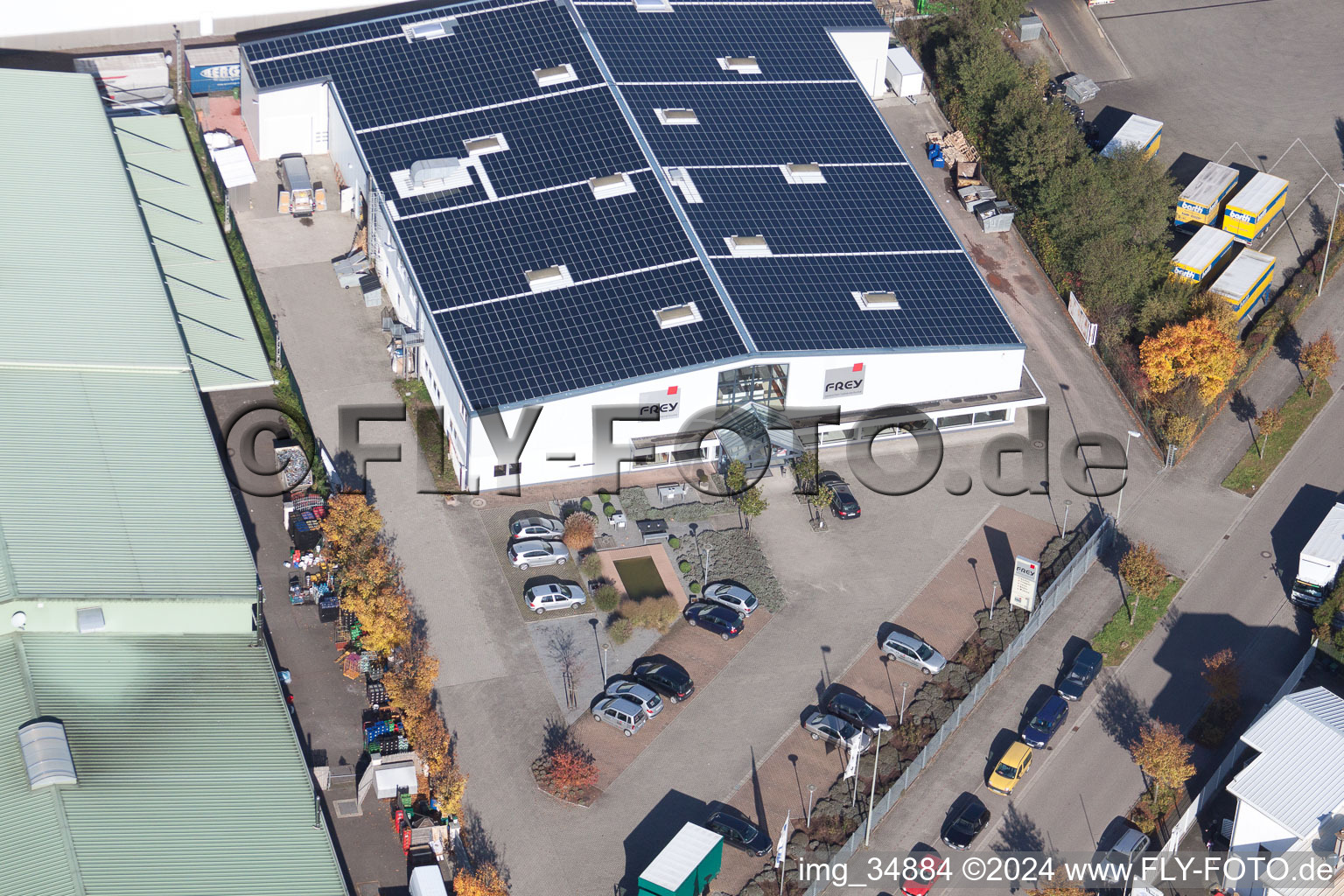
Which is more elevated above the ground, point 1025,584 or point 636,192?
point 636,192

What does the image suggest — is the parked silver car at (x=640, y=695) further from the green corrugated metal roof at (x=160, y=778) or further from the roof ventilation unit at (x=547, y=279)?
the roof ventilation unit at (x=547, y=279)

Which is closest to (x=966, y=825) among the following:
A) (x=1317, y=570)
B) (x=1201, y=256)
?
(x=1317, y=570)

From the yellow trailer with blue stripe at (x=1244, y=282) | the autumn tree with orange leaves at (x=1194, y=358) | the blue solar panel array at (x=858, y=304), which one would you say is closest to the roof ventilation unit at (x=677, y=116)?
the blue solar panel array at (x=858, y=304)

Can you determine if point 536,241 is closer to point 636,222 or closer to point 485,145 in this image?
point 636,222

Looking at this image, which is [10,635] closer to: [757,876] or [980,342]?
[757,876]

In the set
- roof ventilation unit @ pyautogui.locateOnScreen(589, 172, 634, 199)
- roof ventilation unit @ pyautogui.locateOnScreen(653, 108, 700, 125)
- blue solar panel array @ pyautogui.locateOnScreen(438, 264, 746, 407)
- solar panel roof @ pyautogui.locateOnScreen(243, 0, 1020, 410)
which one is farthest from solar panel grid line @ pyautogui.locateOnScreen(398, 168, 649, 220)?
blue solar panel array @ pyautogui.locateOnScreen(438, 264, 746, 407)

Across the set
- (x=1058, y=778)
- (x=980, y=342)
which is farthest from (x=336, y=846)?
(x=980, y=342)
